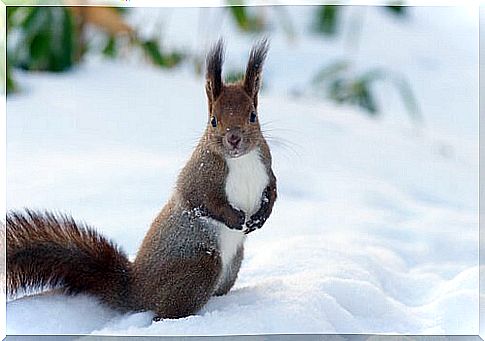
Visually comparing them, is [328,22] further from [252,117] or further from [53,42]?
[252,117]

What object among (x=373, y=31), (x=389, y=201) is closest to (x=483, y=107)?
(x=389, y=201)

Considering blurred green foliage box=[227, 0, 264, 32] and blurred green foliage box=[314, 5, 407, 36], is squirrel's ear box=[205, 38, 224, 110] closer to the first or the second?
blurred green foliage box=[227, 0, 264, 32]

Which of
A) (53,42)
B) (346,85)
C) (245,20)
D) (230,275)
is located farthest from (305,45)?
→ (230,275)

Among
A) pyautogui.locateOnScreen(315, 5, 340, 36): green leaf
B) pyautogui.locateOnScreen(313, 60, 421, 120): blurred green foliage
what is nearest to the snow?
pyautogui.locateOnScreen(313, 60, 421, 120): blurred green foliage

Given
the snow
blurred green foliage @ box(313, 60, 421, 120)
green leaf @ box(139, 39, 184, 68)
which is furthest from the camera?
blurred green foliage @ box(313, 60, 421, 120)

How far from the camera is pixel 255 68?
0.95m

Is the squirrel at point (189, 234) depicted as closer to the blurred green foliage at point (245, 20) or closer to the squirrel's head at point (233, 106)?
the squirrel's head at point (233, 106)

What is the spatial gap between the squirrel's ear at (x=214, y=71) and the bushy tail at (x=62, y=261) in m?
0.23

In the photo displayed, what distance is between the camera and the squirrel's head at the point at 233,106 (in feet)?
3.09

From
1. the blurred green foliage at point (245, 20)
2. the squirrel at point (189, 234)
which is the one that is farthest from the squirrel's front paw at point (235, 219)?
the blurred green foliage at point (245, 20)

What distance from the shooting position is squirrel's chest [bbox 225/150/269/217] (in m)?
0.97

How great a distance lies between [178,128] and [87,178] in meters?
0.16

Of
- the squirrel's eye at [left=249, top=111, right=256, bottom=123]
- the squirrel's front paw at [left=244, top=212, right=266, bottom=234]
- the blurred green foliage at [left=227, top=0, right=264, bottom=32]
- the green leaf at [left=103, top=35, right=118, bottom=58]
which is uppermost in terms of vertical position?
the blurred green foliage at [left=227, top=0, right=264, bottom=32]

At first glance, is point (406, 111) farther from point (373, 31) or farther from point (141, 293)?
point (141, 293)
